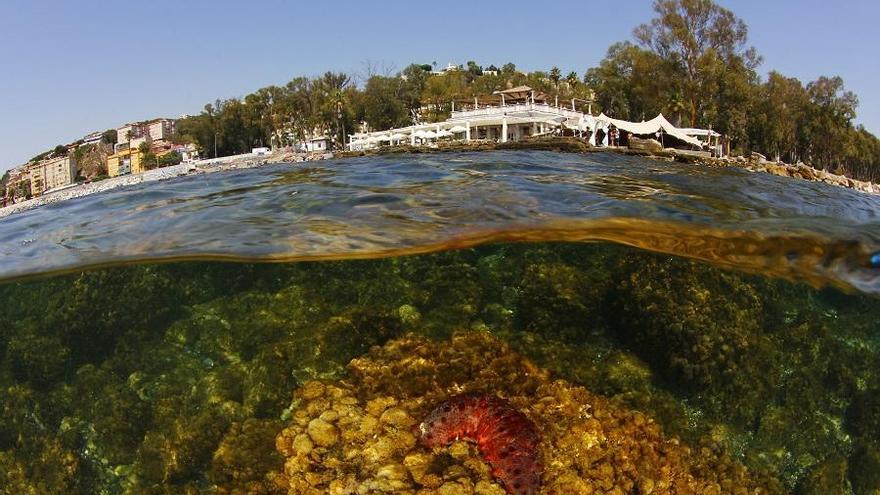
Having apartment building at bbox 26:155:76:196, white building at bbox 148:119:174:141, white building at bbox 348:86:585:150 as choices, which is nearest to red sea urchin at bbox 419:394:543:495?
white building at bbox 348:86:585:150

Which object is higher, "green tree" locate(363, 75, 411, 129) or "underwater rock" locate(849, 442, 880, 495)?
"green tree" locate(363, 75, 411, 129)

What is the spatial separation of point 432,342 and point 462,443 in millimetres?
1889

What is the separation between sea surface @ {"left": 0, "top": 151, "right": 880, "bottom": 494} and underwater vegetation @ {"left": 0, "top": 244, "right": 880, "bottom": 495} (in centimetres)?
3

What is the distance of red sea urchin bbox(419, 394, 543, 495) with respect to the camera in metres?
5.09

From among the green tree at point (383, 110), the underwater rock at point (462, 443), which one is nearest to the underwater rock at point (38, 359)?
the underwater rock at point (462, 443)

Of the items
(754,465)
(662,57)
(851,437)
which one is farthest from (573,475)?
(662,57)

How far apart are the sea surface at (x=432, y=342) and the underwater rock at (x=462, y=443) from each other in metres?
0.03

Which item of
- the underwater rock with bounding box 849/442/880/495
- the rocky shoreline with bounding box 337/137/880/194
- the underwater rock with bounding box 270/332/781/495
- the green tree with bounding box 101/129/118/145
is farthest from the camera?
the green tree with bounding box 101/129/118/145

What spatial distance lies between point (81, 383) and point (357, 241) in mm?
4028

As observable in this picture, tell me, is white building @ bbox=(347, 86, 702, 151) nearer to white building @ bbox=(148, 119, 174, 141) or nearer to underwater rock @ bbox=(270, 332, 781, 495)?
underwater rock @ bbox=(270, 332, 781, 495)

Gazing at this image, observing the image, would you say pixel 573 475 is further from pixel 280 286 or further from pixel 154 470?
pixel 280 286

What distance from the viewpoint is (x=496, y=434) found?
5.25m

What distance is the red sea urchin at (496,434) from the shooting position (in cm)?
509

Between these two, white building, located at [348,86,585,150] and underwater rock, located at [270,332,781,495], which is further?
white building, located at [348,86,585,150]
